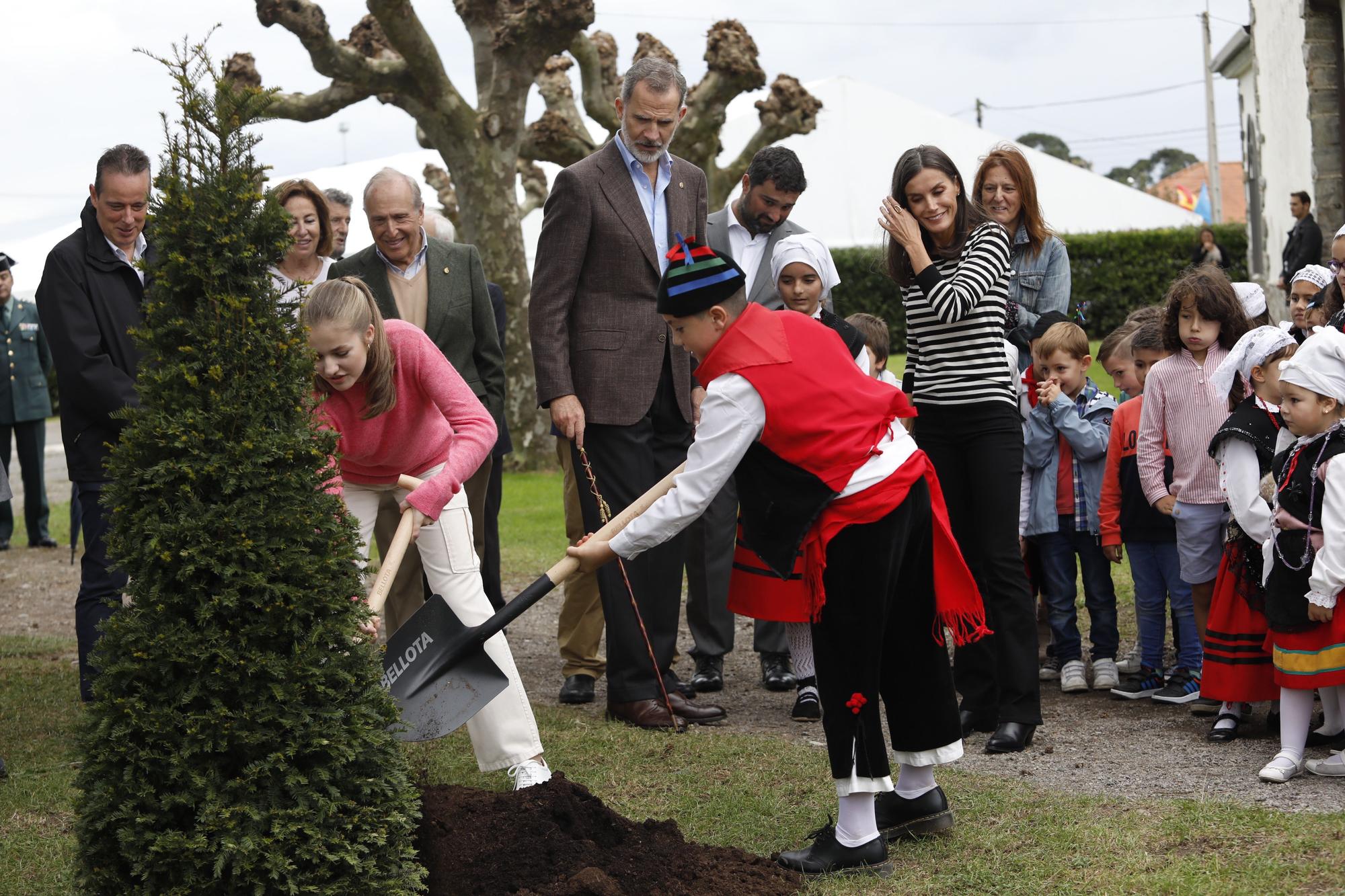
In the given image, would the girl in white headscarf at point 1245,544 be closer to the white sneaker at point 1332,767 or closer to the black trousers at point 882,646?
the white sneaker at point 1332,767

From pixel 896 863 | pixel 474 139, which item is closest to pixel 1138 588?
pixel 896 863

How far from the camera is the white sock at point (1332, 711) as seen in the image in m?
4.89

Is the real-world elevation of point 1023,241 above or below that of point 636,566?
above

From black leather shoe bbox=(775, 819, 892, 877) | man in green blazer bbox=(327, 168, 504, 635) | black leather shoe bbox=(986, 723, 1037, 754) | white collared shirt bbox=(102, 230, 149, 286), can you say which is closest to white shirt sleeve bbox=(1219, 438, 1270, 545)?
black leather shoe bbox=(986, 723, 1037, 754)

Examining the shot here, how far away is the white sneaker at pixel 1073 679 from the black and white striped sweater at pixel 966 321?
151cm

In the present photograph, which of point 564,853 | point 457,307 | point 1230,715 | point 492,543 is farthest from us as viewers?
point 492,543

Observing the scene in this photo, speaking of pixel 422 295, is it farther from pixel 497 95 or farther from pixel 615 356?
pixel 497 95

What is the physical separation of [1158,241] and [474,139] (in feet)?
61.4

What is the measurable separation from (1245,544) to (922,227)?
172 centimetres

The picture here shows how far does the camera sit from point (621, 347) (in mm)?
5703

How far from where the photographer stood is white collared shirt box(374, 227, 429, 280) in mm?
5883

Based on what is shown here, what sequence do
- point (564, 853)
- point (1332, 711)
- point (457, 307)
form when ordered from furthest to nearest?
point (457, 307) < point (1332, 711) < point (564, 853)

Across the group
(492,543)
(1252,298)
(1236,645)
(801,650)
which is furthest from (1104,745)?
(492,543)

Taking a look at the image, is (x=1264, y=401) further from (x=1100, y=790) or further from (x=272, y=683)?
(x=272, y=683)
